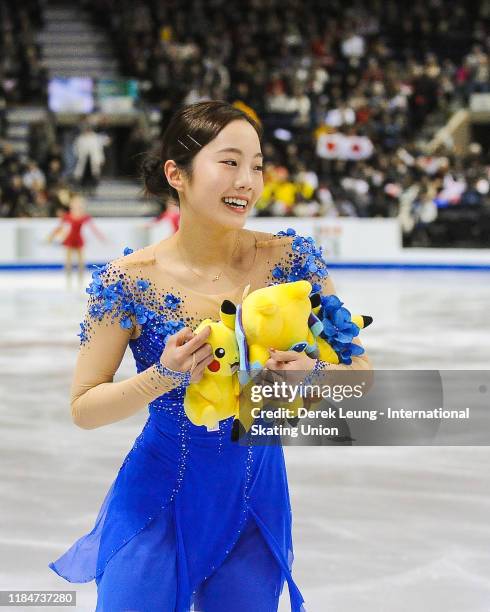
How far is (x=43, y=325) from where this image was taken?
913 cm

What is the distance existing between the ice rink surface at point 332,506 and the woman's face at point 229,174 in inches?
53.3

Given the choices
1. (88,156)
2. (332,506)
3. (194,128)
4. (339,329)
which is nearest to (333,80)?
(88,156)

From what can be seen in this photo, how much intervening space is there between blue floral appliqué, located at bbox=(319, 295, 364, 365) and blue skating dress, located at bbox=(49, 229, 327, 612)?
19 cm

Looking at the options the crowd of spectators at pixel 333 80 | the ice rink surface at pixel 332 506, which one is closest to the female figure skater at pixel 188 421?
the ice rink surface at pixel 332 506

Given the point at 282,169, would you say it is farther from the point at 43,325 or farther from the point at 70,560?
the point at 70,560

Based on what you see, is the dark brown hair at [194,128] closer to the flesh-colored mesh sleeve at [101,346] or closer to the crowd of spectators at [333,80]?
the flesh-colored mesh sleeve at [101,346]

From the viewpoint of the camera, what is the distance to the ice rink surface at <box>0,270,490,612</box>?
3014 millimetres

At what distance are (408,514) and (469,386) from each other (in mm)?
2262

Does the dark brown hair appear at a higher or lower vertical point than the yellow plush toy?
higher

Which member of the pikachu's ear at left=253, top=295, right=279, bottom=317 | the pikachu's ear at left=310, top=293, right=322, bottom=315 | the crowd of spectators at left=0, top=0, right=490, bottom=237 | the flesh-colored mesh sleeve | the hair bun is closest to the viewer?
the pikachu's ear at left=253, top=295, right=279, bottom=317

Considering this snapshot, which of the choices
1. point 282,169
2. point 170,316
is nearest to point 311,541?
point 170,316

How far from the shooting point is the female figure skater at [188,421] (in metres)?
1.90

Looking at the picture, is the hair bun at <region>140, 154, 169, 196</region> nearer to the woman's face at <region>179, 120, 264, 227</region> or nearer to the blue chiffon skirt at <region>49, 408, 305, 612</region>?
the woman's face at <region>179, 120, 264, 227</region>

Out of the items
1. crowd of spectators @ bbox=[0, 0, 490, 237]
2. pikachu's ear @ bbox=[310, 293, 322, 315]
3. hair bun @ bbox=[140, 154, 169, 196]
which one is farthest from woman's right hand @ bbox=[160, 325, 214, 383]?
crowd of spectators @ bbox=[0, 0, 490, 237]
